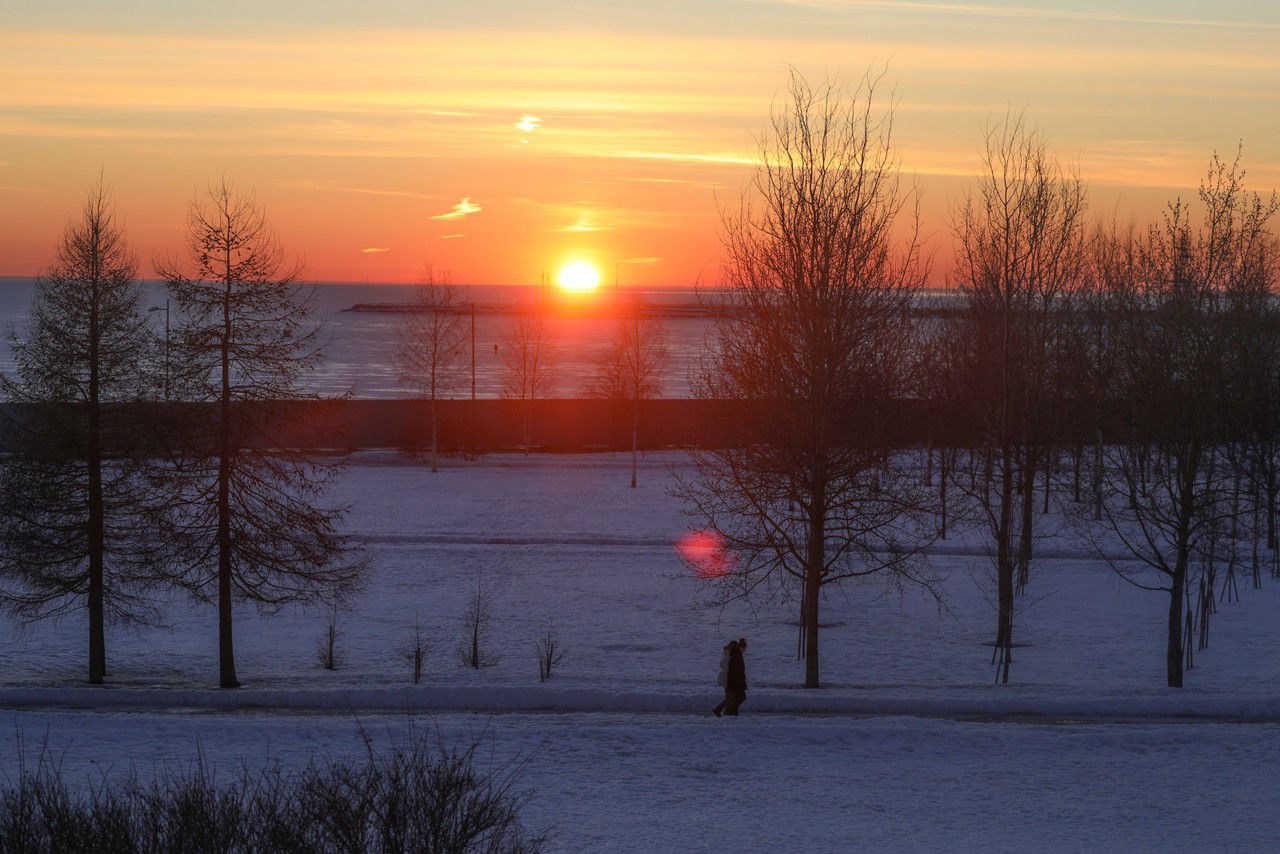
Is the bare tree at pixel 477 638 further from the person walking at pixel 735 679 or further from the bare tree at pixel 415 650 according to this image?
the person walking at pixel 735 679

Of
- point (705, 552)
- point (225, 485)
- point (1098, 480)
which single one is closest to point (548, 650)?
point (225, 485)

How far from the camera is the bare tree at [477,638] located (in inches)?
742

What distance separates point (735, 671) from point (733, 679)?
122mm

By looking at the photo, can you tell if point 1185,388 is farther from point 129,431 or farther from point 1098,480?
point 129,431

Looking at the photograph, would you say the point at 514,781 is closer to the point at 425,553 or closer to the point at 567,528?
the point at 425,553

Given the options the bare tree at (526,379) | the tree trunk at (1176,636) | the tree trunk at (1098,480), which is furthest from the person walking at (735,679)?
the bare tree at (526,379)

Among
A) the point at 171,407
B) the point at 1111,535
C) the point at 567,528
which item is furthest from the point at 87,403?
the point at 1111,535

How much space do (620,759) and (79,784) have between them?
5833 millimetres

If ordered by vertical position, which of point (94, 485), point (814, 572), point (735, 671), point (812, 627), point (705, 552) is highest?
point (94, 485)

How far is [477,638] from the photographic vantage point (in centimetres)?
2006

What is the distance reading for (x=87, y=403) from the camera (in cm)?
1875

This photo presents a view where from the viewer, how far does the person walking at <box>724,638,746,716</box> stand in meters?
15.0

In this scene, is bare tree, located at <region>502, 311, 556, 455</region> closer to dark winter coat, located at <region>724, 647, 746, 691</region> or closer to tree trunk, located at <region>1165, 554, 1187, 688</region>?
tree trunk, located at <region>1165, 554, 1187, 688</region>

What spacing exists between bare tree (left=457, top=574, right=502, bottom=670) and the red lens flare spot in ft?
16.8
